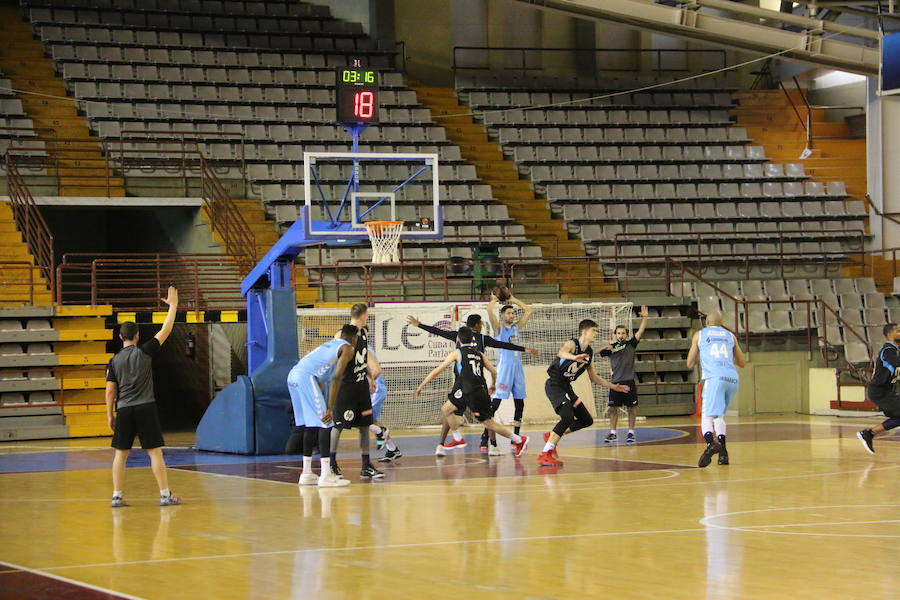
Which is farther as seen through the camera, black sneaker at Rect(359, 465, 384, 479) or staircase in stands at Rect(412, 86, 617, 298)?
staircase in stands at Rect(412, 86, 617, 298)

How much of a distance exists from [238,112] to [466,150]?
18.4ft

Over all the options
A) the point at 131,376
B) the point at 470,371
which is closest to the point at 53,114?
the point at 470,371

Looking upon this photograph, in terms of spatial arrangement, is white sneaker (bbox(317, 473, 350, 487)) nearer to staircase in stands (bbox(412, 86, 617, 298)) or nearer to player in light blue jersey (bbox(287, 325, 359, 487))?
player in light blue jersey (bbox(287, 325, 359, 487))

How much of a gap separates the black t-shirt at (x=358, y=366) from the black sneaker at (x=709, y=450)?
4.01 meters

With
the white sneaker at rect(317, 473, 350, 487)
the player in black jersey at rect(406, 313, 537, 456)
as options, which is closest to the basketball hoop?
the player in black jersey at rect(406, 313, 537, 456)

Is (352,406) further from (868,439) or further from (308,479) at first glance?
(868,439)

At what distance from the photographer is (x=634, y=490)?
12680 mm

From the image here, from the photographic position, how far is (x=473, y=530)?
10.1 metres

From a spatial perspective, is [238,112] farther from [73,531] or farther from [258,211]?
[73,531]

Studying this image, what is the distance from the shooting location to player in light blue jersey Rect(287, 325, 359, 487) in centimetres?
1330

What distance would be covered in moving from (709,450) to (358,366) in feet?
13.7

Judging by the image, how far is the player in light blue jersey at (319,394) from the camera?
43.7 feet

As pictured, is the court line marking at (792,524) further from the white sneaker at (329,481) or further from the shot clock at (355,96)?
the shot clock at (355,96)

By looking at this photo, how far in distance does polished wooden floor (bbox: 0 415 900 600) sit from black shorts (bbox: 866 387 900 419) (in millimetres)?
790
